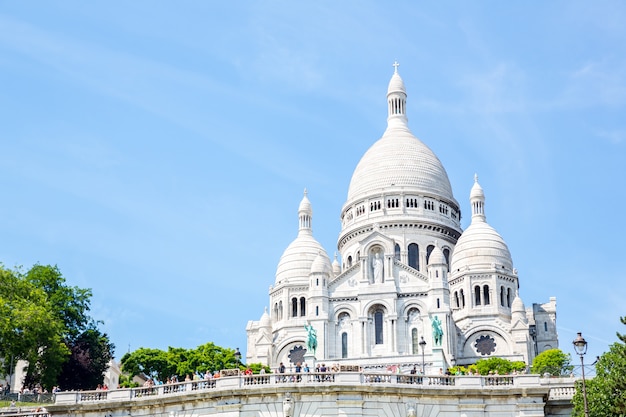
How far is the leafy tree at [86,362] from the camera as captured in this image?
71688 mm

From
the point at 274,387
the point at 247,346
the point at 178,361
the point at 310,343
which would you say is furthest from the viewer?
the point at 247,346

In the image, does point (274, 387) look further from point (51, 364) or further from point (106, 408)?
point (51, 364)

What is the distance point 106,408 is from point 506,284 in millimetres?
78454

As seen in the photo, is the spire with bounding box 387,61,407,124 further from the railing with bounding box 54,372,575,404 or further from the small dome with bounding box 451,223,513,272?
the railing with bounding box 54,372,575,404

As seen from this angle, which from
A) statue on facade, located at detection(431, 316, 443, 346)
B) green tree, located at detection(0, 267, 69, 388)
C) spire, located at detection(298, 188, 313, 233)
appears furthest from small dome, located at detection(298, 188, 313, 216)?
green tree, located at detection(0, 267, 69, 388)

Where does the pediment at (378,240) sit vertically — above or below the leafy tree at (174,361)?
above

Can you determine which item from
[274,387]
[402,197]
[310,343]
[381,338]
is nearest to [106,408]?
[274,387]

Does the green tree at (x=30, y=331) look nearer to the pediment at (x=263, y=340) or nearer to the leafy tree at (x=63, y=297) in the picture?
the leafy tree at (x=63, y=297)

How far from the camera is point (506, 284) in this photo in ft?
393

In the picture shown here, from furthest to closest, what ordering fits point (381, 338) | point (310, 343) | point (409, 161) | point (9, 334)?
1. point (409, 161)
2. point (381, 338)
3. point (310, 343)
4. point (9, 334)

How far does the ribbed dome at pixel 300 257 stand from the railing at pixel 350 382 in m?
76.8

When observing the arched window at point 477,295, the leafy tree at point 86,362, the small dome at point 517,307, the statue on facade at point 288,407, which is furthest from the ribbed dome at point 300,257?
the statue on facade at point 288,407

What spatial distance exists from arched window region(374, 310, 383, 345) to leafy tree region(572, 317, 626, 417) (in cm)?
6843

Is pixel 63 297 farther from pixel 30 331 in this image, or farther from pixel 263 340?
pixel 263 340
